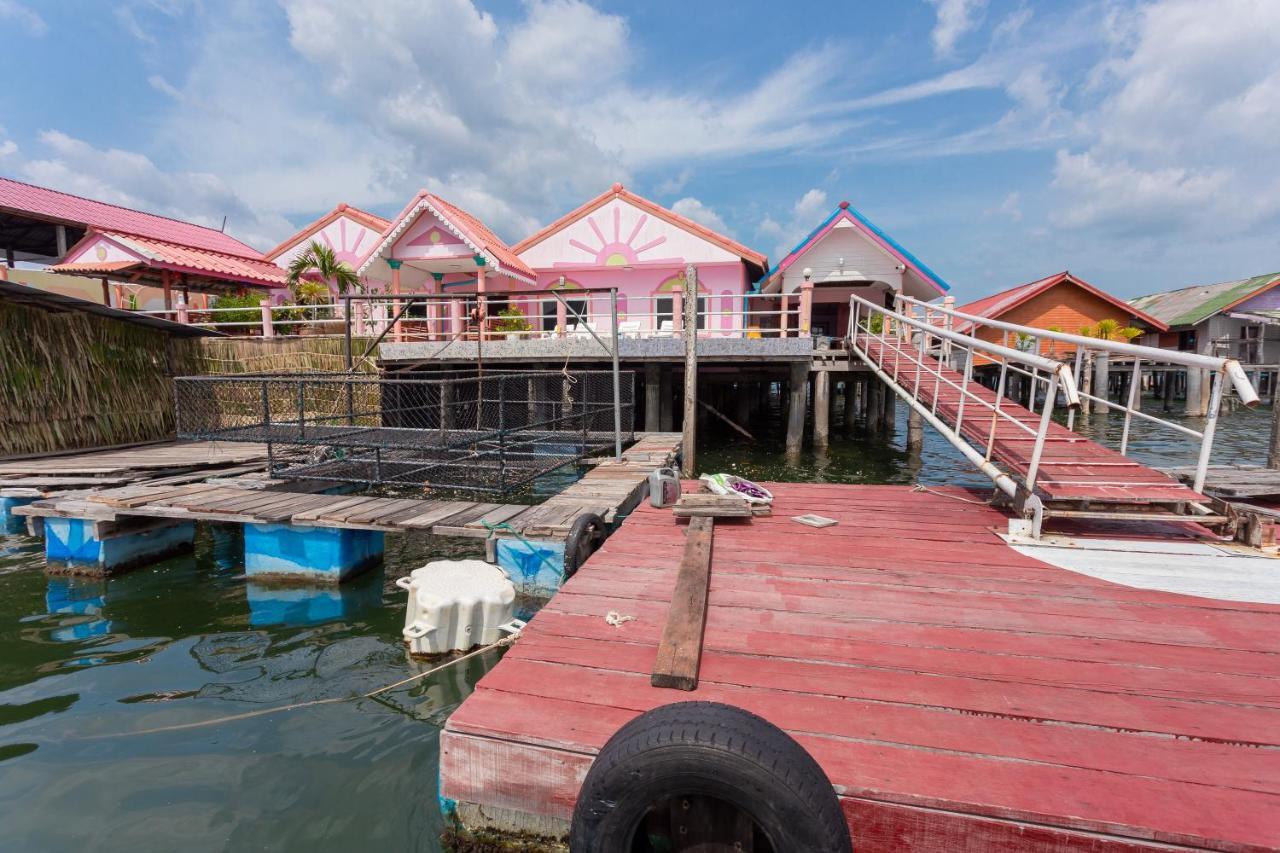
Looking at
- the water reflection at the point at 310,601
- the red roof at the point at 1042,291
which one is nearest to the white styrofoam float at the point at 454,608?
the water reflection at the point at 310,601

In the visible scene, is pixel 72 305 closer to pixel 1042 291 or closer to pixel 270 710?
pixel 270 710

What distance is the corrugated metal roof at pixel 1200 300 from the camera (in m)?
28.9

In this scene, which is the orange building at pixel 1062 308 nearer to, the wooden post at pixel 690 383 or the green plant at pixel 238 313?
the wooden post at pixel 690 383

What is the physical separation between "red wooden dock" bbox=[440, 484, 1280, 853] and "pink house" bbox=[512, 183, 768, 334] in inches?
663

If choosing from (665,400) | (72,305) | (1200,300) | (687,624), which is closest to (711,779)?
(687,624)

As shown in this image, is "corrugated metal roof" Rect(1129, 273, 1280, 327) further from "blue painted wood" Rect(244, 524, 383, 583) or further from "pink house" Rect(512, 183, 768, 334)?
"blue painted wood" Rect(244, 524, 383, 583)

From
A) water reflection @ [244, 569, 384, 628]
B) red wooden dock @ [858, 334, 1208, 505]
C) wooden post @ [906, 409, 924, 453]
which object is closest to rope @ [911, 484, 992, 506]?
red wooden dock @ [858, 334, 1208, 505]

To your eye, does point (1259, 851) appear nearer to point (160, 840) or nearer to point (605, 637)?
point (605, 637)

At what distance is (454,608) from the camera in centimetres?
441

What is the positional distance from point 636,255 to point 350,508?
16.0 metres

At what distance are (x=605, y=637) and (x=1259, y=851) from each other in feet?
7.41

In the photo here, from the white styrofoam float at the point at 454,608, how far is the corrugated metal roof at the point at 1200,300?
38.5 meters

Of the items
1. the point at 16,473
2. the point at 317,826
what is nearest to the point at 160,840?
the point at 317,826

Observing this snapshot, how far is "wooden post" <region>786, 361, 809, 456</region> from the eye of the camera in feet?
46.3
